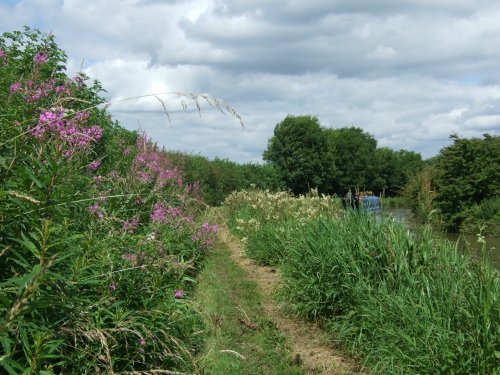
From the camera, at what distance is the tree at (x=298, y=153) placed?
61281 mm

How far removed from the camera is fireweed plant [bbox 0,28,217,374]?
7.93 feet

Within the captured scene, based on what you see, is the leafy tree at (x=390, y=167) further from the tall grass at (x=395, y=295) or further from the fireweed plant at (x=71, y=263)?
the fireweed plant at (x=71, y=263)

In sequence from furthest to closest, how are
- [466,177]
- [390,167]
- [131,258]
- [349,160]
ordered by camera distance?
[390,167] < [349,160] < [466,177] < [131,258]

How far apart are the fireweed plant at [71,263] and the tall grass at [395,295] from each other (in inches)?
83.0

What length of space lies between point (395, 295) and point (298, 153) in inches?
2189

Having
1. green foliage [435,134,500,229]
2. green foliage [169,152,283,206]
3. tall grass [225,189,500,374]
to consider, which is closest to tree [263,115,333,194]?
green foliage [169,152,283,206]

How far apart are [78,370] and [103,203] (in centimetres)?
154

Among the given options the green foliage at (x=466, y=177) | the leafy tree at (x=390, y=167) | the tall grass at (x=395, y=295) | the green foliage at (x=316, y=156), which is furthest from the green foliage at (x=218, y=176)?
the leafy tree at (x=390, y=167)

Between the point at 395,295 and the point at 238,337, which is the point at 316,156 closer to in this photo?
the point at 238,337

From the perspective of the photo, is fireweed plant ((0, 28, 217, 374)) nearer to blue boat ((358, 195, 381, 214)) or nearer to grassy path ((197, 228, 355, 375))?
grassy path ((197, 228, 355, 375))

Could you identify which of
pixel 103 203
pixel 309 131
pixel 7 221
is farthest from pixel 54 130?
pixel 309 131

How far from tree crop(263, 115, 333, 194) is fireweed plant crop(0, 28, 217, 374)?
5625 cm

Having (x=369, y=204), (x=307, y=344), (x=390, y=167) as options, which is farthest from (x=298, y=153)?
(x=307, y=344)

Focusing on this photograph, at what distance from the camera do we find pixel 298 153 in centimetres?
6128
